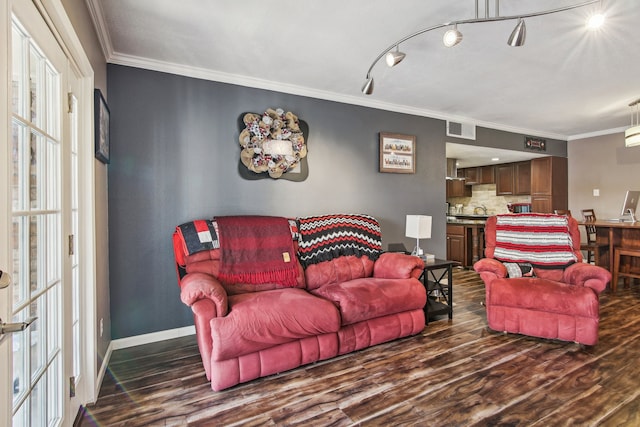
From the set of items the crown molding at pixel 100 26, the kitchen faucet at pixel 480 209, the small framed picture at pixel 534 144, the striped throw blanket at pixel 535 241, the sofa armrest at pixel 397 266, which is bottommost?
the sofa armrest at pixel 397 266

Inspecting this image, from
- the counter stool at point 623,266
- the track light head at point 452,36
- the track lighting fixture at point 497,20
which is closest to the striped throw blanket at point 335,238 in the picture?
the track lighting fixture at point 497,20

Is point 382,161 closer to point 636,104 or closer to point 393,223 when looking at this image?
point 393,223

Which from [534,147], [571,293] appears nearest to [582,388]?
[571,293]

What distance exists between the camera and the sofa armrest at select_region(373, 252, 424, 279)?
9.74ft

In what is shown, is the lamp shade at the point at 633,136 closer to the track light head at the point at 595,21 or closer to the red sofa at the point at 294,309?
the track light head at the point at 595,21

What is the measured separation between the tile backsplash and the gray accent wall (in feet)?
15.6

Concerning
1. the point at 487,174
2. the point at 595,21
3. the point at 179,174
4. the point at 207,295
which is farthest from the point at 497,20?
the point at 487,174

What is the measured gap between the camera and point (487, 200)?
7.51m

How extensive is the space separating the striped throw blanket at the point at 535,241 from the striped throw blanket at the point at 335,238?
1334mm

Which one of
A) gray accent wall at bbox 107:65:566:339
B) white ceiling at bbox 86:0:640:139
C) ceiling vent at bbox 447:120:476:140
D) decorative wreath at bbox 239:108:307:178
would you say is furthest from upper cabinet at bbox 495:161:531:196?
decorative wreath at bbox 239:108:307:178

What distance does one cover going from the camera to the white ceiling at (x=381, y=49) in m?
2.15

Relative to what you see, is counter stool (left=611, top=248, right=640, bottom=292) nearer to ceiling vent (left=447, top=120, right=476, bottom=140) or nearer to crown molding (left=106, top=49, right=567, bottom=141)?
ceiling vent (left=447, top=120, right=476, bottom=140)

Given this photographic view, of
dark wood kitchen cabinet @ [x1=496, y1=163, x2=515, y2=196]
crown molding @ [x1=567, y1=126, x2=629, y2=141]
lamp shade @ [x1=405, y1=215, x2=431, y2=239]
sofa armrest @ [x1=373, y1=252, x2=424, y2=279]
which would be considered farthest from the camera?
dark wood kitchen cabinet @ [x1=496, y1=163, x2=515, y2=196]

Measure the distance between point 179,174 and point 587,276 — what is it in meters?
3.70
